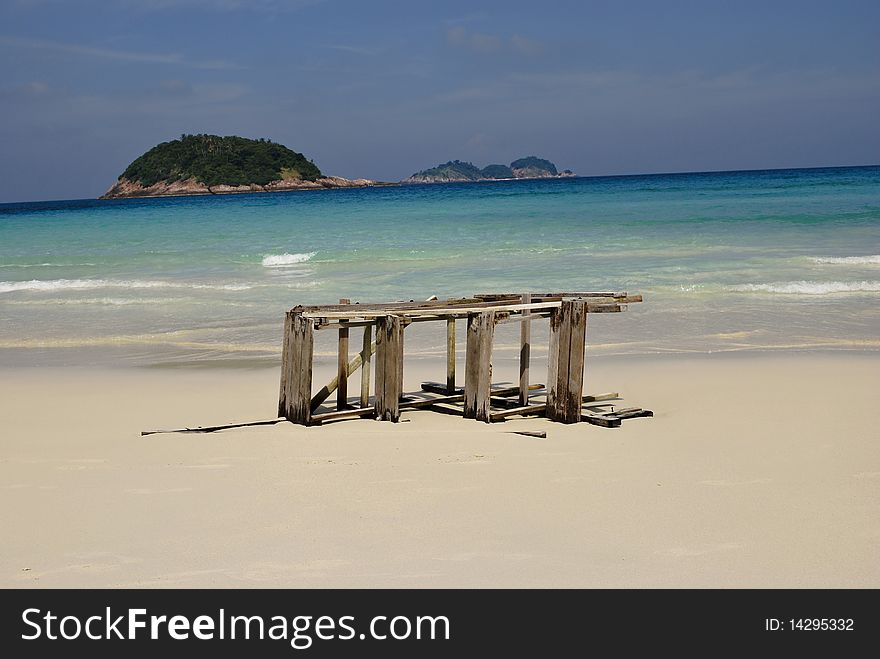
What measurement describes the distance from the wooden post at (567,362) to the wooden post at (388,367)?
1.31 meters

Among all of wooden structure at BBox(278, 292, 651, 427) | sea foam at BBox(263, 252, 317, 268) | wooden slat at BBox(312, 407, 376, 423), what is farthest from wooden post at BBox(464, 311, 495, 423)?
sea foam at BBox(263, 252, 317, 268)

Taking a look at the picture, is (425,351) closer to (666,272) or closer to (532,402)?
(532,402)

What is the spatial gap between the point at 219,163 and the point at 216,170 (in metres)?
2.22

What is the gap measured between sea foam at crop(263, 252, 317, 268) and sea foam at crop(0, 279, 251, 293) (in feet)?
13.5

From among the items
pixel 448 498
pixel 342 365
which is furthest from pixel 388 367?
pixel 448 498

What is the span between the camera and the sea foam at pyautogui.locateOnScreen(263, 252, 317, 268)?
83.0ft

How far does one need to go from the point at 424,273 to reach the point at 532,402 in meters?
A: 13.5

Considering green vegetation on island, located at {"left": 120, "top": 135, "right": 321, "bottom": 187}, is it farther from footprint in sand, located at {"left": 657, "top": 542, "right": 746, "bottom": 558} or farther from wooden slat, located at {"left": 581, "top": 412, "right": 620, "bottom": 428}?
footprint in sand, located at {"left": 657, "top": 542, "right": 746, "bottom": 558}

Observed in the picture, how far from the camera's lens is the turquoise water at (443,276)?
1312 centimetres

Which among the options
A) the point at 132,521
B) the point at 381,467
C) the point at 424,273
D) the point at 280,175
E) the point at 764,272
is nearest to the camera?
the point at 132,521

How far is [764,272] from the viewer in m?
19.8

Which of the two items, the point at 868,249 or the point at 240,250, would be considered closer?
the point at 868,249

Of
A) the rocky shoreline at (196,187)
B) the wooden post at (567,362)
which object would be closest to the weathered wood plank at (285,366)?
the wooden post at (567,362)
